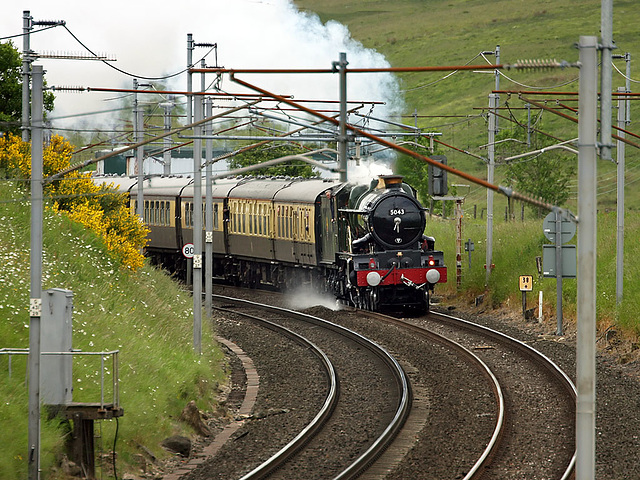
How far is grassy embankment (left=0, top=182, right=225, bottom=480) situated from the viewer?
42.5ft

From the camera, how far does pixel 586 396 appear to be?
30.3 feet

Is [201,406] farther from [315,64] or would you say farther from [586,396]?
[315,64]

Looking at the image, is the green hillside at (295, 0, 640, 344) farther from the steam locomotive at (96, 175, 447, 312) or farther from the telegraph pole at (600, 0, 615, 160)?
the telegraph pole at (600, 0, 615, 160)

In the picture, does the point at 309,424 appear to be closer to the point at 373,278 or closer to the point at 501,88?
the point at 373,278

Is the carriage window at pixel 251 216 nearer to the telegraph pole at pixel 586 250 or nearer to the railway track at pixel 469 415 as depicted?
the railway track at pixel 469 415

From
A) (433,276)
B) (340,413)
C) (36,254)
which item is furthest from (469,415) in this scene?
(433,276)

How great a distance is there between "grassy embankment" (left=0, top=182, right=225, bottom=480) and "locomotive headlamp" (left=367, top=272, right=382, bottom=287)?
5150 millimetres

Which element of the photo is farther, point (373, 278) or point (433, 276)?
point (433, 276)

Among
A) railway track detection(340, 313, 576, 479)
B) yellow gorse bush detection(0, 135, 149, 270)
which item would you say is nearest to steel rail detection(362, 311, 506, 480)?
railway track detection(340, 313, 576, 479)

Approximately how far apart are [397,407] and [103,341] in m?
4.97

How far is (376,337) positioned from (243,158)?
38.3 meters

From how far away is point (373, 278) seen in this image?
87.7 ft

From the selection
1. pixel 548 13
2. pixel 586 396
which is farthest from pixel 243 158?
pixel 548 13

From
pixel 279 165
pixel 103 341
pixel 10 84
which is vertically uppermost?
pixel 10 84
